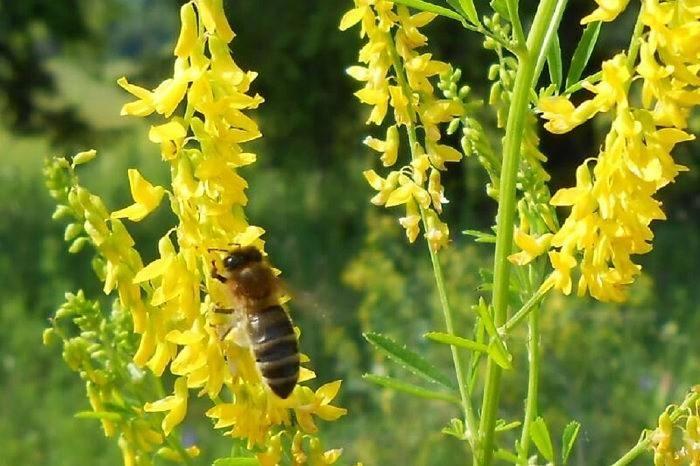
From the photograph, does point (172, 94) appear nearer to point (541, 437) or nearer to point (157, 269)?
point (157, 269)

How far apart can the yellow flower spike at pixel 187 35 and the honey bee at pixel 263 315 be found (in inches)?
9.4

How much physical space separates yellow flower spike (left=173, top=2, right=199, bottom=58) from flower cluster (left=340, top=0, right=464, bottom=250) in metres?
0.21

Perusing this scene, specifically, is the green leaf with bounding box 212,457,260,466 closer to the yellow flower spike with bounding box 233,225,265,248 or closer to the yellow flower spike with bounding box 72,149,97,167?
the yellow flower spike with bounding box 233,225,265,248

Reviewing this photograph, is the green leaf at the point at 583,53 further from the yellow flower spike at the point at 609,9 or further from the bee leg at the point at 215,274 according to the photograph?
the bee leg at the point at 215,274

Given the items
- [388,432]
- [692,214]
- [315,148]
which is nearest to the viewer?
[388,432]

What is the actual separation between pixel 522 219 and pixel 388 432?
3484 millimetres

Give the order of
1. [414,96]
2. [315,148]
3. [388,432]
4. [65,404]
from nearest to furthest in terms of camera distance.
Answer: [414,96]
[388,432]
[65,404]
[315,148]

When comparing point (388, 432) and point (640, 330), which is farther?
point (640, 330)

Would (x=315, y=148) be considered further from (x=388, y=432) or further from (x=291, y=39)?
(x=388, y=432)

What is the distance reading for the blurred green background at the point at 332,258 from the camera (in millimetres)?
4844

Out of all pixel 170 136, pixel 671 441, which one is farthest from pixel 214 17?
pixel 671 441

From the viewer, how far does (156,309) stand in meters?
1.23

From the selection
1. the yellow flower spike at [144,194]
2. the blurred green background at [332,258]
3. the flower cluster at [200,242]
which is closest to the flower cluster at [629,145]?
the flower cluster at [200,242]

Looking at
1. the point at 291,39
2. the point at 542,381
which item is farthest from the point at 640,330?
the point at 291,39
